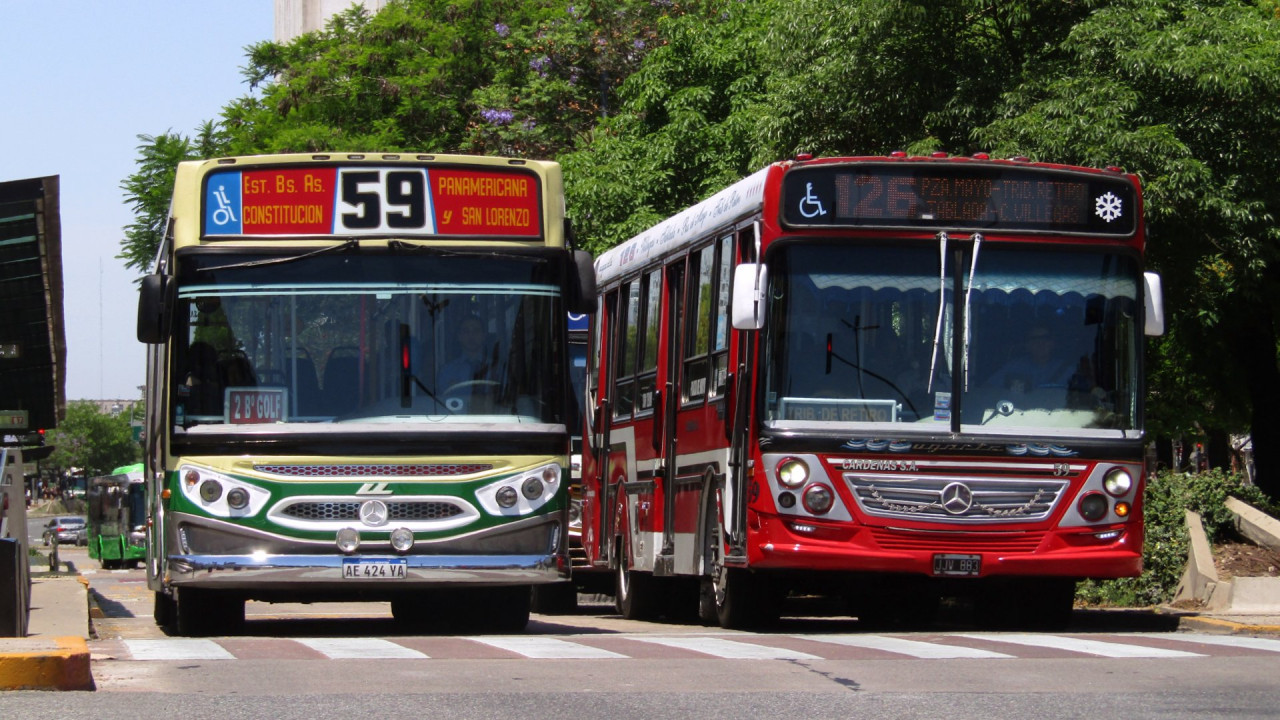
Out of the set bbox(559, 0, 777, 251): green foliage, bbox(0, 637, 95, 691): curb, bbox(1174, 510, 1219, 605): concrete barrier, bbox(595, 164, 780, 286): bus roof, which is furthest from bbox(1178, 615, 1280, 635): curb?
bbox(559, 0, 777, 251): green foliage

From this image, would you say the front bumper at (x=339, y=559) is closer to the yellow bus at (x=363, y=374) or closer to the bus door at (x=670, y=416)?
the yellow bus at (x=363, y=374)

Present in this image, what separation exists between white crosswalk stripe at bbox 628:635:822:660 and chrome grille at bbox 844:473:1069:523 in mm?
1345

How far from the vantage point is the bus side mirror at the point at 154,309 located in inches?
497

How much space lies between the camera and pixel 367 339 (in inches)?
509

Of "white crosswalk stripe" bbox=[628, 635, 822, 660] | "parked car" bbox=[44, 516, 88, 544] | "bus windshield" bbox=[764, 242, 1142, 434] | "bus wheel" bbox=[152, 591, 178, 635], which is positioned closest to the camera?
"white crosswalk stripe" bbox=[628, 635, 822, 660]

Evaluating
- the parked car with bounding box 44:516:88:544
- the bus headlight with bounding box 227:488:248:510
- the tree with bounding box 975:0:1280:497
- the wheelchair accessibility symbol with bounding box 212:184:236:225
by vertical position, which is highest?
the tree with bounding box 975:0:1280:497

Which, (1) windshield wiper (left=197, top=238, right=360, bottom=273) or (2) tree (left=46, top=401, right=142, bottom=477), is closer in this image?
(1) windshield wiper (left=197, top=238, right=360, bottom=273)

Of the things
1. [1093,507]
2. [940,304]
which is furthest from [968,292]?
[1093,507]

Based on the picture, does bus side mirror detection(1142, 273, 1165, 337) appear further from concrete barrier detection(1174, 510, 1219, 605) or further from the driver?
the driver

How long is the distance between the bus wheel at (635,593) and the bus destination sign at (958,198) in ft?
15.9

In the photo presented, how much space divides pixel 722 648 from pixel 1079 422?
3128mm

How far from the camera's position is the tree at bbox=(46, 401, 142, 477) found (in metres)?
160

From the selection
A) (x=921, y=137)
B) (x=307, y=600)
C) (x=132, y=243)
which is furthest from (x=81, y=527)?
(x=307, y=600)

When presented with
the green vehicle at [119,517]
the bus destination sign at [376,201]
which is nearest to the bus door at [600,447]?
the bus destination sign at [376,201]
